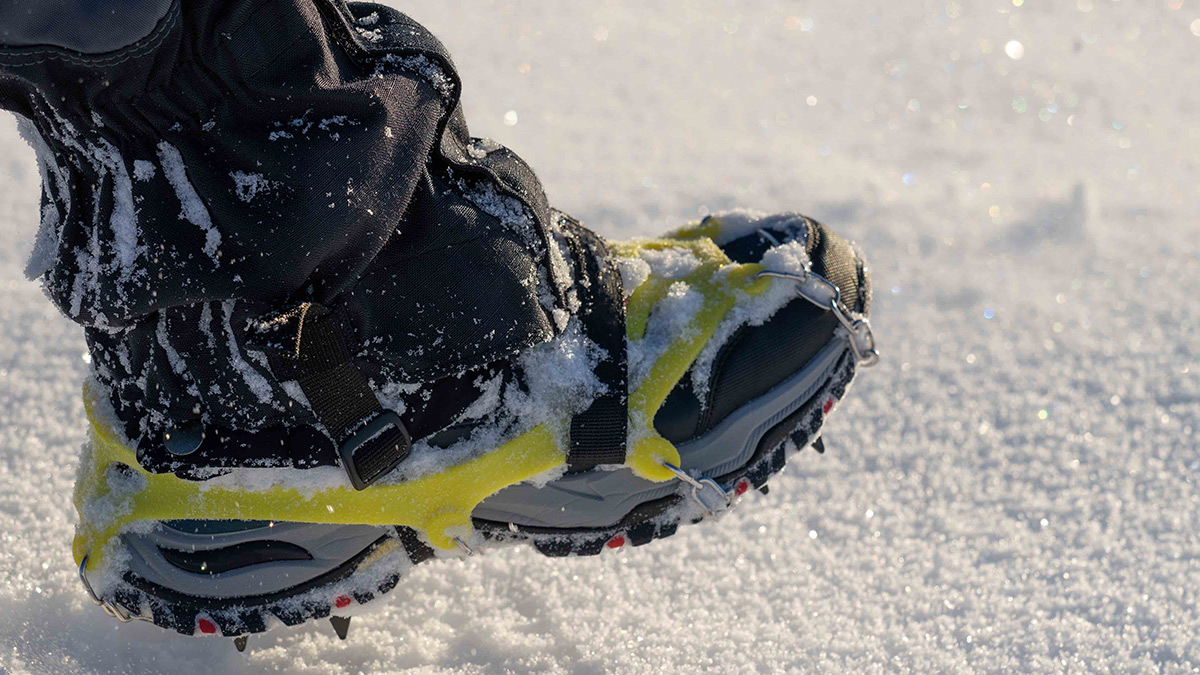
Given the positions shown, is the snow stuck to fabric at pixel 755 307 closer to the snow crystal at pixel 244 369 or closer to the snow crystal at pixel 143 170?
the snow crystal at pixel 244 369

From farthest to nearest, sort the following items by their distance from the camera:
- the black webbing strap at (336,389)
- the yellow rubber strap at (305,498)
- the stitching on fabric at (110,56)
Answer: the yellow rubber strap at (305,498) < the black webbing strap at (336,389) < the stitching on fabric at (110,56)

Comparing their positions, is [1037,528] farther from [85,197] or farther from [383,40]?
[85,197]

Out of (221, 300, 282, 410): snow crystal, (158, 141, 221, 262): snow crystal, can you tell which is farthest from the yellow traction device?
(158, 141, 221, 262): snow crystal

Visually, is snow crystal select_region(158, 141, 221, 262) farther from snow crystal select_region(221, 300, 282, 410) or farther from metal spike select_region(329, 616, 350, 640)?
metal spike select_region(329, 616, 350, 640)

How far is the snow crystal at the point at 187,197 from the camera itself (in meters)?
0.65

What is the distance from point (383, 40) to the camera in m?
0.73

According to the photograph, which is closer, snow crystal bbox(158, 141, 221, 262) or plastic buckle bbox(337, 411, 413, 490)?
snow crystal bbox(158, 141, 221, 262)

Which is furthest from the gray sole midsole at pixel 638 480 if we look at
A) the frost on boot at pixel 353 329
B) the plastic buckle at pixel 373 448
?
the plastic buckle at pixel 373 448

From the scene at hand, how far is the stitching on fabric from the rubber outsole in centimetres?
46

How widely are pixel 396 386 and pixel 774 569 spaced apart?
1.72 feet

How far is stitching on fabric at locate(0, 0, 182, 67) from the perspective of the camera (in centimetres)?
59

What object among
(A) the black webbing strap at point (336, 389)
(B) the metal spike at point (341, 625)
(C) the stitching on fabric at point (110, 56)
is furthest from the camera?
(B) the metal spike at point (341, 625)

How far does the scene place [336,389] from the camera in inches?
29.7

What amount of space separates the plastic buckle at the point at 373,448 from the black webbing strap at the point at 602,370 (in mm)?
157
